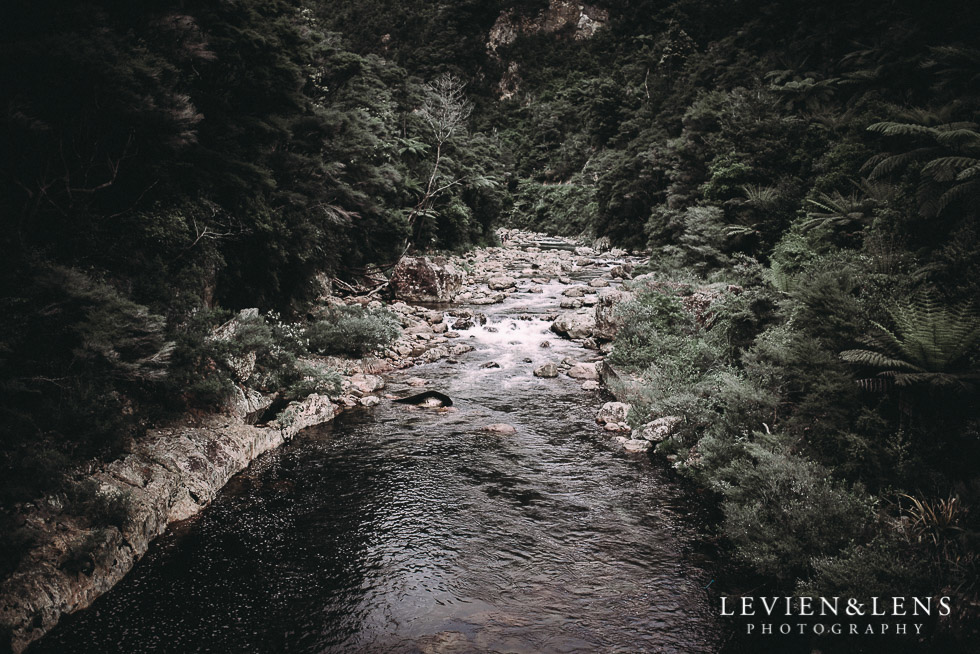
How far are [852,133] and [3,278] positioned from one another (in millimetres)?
15442

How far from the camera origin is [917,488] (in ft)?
13.9

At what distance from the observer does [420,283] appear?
18.8 meters

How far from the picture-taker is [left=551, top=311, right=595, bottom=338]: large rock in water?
14.0 meters

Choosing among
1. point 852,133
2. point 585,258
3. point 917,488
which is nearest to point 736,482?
point 917,488

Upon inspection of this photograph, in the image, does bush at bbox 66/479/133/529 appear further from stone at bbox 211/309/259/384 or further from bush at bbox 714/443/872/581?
bush at bbox 714/443/872/581

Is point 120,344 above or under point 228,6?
under

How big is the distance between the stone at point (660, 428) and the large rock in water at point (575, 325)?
20.0 ft

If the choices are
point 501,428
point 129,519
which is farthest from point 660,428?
point 129,519

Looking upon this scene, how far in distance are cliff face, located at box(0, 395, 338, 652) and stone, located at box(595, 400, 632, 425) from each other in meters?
5.57

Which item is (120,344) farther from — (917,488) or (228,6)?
(917,488)

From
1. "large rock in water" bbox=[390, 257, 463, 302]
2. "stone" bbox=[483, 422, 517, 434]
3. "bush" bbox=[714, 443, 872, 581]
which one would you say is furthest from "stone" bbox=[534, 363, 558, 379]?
"large rock in water" bbox=[390, 257, 463, 302]

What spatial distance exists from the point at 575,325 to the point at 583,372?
328 centimetres

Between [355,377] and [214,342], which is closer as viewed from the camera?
[214,342]

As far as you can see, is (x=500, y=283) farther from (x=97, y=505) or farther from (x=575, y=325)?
(x=97, y=505)
